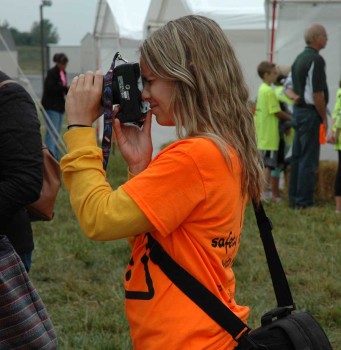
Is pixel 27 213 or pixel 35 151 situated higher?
pixel 35 151

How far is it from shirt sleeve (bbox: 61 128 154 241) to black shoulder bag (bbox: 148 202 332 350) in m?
0.14

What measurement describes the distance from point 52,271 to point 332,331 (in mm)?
2302

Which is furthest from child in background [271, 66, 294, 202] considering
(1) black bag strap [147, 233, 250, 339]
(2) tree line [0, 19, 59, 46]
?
(2) tree line [0, 19, 59, 46]

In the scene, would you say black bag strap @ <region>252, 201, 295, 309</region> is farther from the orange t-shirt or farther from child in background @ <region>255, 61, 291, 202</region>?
child in background @ <region>255, 61, 291, 202</region>

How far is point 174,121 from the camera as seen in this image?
2.00 metres

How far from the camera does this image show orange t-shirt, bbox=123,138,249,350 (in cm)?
188

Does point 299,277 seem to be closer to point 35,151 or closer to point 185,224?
point 35,151

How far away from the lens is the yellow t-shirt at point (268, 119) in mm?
9250

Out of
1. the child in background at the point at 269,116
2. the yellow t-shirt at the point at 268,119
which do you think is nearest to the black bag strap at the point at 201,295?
the child in background at the point at 269,116

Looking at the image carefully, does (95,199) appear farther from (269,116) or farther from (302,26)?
(302,26)

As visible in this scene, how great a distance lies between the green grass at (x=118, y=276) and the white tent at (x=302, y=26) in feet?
7.98

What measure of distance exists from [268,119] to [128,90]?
24.4ft

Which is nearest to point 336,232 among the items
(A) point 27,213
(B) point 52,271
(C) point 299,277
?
(C) point 299,277

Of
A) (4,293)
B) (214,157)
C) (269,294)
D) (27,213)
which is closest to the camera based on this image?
(214,157)
